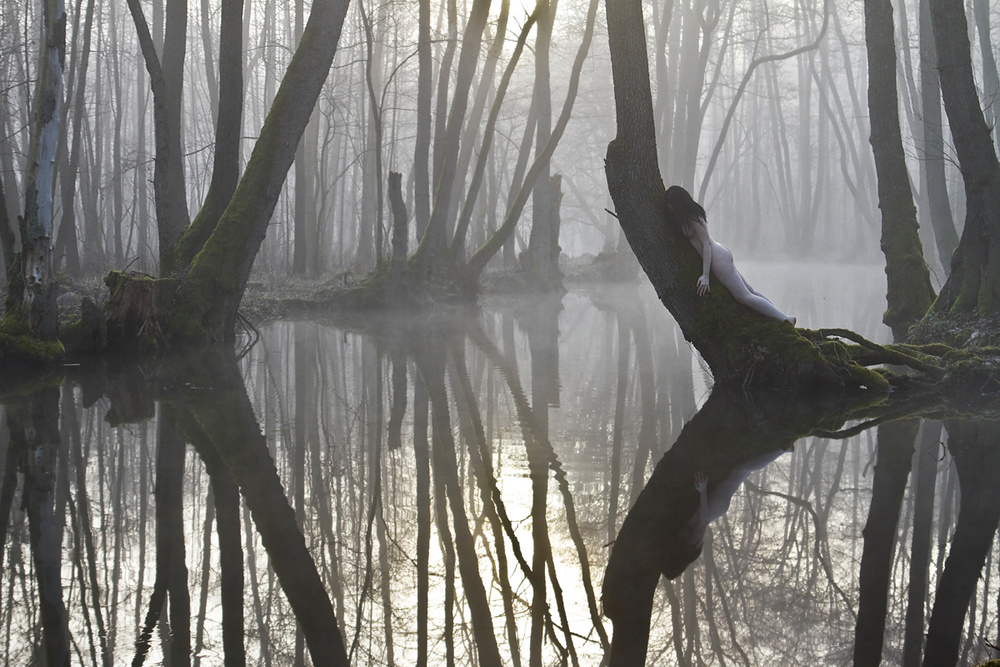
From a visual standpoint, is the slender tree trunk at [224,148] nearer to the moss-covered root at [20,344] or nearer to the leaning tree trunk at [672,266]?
the moss-covered root at [20,344]

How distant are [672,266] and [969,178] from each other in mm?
4145

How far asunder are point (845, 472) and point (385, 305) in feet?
43.5

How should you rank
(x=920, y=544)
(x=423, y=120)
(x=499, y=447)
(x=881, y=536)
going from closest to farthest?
(x=920, y=544) → (x=881, y=536) → (x=499, y=447) → (x=423, y=120)

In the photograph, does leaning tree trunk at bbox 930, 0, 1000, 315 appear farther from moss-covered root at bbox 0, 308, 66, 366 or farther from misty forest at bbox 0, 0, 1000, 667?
moss-covered root at bbox 0, 308, 66, 366

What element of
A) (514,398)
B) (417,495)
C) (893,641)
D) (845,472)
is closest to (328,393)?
(514,398)

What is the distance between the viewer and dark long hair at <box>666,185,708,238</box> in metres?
7.93

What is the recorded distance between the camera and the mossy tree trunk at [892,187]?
11.1 m

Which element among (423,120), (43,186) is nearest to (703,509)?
(43,186)

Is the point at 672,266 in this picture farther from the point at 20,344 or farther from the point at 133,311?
the point at 20,344

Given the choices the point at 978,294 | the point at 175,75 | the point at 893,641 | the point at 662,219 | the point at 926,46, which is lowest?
the point at 893,641

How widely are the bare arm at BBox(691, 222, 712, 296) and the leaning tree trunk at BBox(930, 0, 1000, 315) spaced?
3318 mm

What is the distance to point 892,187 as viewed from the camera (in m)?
11.4

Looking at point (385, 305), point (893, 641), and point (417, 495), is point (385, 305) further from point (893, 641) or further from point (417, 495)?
point (893, 641)

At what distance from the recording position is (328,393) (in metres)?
8.17
